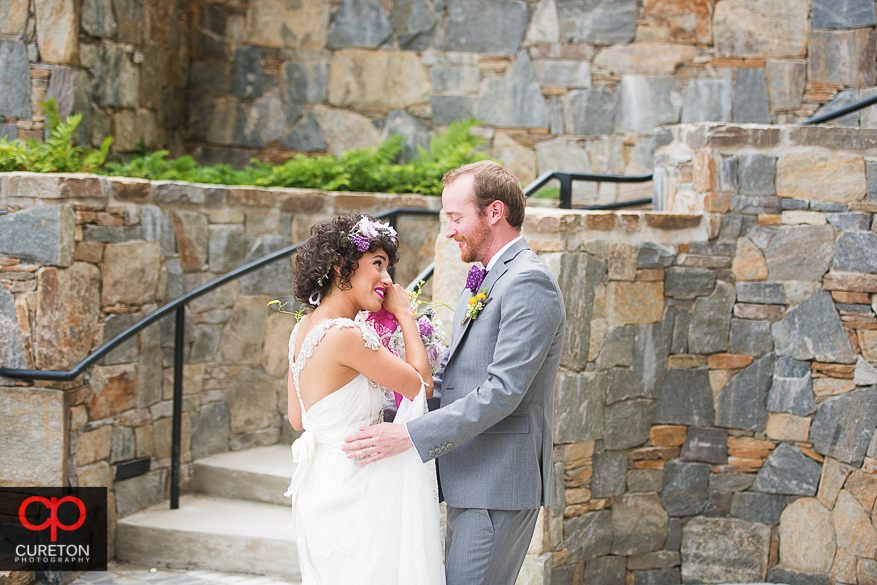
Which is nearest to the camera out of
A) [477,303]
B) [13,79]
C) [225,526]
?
[477,303]

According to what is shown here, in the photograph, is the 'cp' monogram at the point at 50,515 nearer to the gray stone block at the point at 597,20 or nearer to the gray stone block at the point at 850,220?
the gray stone block at the point at 850,220

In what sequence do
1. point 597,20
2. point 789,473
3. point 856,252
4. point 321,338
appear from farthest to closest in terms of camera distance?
1. point 597,20
2. point 789,473
3. point 856,252
4. point 321,338

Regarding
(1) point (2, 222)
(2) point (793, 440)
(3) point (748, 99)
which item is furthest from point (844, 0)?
(1) point (2, 222)

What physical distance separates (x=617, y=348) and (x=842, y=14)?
4.12 meters

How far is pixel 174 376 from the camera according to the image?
436 cm

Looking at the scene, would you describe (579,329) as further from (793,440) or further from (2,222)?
(2,222)

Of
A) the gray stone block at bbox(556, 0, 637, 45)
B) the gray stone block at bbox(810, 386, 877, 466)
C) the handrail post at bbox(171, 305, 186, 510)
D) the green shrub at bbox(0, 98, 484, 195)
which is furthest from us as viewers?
the gray stone block at bbox(556, 0, 637, 45)

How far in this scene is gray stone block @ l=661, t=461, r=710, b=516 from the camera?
392cm

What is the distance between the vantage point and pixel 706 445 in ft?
12.9

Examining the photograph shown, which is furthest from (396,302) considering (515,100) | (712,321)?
(515,100)

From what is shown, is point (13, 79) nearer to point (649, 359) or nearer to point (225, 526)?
point (225, 526)

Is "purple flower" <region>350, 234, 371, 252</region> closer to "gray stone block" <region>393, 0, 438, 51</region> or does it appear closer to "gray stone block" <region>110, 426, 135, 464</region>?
"gray stone block" <region>110, 426, 135, 464</region>

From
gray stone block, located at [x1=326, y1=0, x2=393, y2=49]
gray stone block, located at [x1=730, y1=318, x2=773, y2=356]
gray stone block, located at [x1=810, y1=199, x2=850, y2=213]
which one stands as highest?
gray stone block, located at [x1=326, y1=0, x2=393, y2=49]

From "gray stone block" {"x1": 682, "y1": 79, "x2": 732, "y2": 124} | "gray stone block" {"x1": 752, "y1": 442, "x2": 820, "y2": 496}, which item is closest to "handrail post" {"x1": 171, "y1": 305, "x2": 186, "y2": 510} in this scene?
"gray stone block" {"x1": 752, "y1": 442, "x2": 820, "y2": 496}
